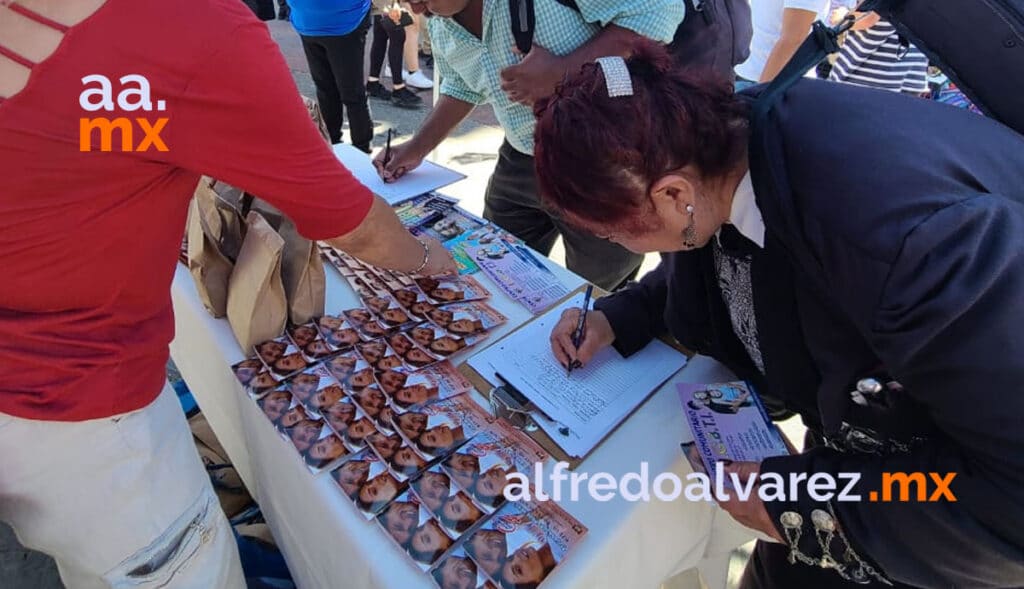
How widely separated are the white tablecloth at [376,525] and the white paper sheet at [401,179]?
39cm

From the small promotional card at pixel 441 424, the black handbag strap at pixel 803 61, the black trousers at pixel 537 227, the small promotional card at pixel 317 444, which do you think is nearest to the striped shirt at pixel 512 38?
the black trousers at pixel 537 227

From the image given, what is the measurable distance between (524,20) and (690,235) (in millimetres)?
742

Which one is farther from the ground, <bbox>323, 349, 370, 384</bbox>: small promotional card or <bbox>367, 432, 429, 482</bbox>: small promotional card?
<bbox>367, 432, 429, 482</bbox>: small promotional card

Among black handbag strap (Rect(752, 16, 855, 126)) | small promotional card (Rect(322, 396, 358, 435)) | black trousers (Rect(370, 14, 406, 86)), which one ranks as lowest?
black trousers (Rect(370, 14, 406, 86))

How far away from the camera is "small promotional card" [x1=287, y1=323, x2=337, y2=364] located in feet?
3.91

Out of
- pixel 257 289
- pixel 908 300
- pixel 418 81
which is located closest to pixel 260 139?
pixel 257 289

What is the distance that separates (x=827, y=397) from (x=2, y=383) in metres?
1.09

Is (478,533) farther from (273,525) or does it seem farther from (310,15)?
(310,15)

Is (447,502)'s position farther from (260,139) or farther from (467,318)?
(260,139)

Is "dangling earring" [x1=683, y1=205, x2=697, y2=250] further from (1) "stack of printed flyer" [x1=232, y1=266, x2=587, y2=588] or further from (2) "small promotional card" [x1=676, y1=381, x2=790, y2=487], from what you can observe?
(1) "stack of printed flyer" [x1=232, y1=266, x2=587, y2=588]

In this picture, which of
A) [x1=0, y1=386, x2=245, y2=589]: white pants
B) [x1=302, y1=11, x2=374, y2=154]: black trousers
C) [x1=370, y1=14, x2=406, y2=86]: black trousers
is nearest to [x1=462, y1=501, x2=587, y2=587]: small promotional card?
[x1=0, y1=386, x2=245, y2=589]: white pants

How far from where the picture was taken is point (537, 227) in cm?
190

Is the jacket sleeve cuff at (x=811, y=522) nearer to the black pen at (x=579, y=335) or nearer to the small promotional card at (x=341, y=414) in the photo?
the black pen at (x=579, y=335)

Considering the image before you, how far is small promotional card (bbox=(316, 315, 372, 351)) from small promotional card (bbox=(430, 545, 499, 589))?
49 cm
